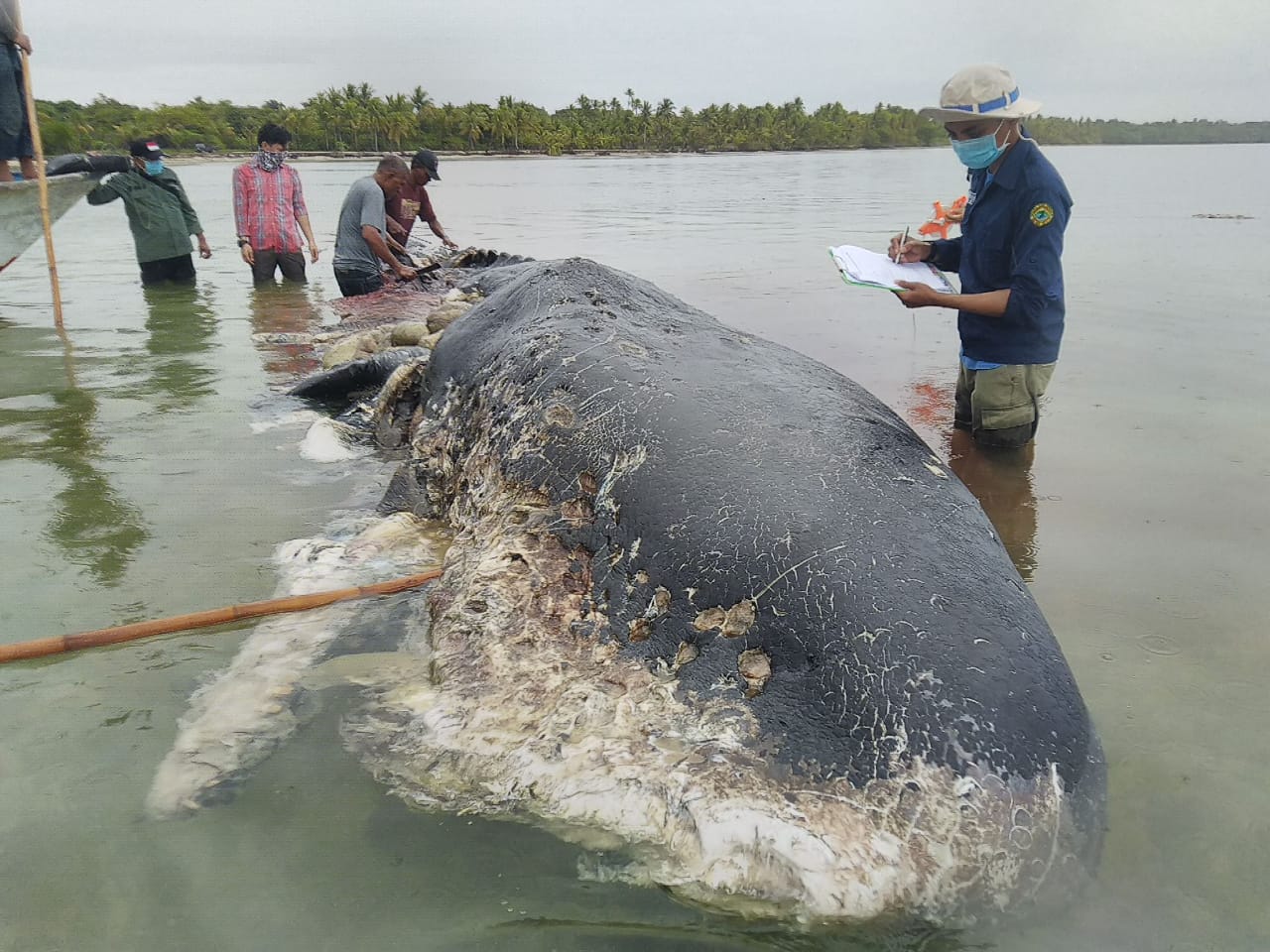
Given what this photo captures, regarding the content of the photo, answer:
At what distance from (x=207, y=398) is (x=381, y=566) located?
4265 millimetres

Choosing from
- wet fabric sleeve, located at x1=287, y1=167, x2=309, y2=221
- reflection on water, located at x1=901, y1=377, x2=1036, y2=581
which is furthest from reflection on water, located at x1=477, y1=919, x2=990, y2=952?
wet fabric sleeve, located at x1=287, y1=167, x2=309, y2=221

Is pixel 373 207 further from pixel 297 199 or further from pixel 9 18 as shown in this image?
pixel 9 18

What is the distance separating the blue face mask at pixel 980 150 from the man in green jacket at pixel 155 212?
1108 cm

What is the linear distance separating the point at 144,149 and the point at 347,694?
11381mm

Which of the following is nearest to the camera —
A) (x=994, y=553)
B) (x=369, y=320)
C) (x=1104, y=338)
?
(x=994, y=553)

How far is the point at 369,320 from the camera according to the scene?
416 inches

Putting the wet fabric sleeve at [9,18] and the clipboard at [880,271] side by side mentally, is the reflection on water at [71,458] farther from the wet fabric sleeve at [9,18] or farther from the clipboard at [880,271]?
the clipboard at [880,271]

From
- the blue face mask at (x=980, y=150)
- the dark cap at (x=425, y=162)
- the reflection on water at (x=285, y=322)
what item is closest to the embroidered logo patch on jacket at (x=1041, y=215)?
the blue face mask at (x=980, y=150)

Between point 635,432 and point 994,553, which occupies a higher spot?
point 635,432

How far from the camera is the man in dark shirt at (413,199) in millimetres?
12906

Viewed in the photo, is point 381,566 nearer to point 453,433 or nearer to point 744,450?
point 453,433

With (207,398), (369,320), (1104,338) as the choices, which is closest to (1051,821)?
(207,398)

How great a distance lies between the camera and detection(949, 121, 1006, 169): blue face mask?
14.4 ft

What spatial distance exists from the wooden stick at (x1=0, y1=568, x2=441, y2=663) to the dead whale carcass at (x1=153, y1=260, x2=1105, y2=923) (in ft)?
1.29
